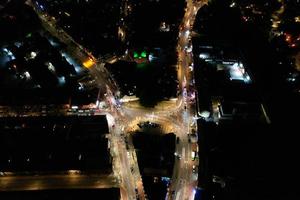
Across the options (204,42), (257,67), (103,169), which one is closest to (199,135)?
(103,169)

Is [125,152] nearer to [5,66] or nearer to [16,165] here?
[16,165]

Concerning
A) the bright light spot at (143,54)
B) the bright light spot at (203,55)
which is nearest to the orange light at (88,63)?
the bright light spot at (143,54)

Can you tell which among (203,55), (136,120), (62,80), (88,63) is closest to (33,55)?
(62,80)

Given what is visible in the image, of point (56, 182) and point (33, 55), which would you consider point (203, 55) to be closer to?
point (33, 55)

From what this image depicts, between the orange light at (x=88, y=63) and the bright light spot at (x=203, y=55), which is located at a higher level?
the bright light spot at (x=203, y=55)

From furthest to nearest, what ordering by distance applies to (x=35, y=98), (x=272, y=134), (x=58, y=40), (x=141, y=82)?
1. (x=58, y=40)
2. (x=141, y=82)
3. (x=35, y=98)
4. (x=272, y=134)

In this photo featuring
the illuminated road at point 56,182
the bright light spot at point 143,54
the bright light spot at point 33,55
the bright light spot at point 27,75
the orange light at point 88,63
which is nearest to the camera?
the illuminated road at point 56,182

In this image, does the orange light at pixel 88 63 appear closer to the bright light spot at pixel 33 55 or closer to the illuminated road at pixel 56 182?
the bright light spot at pixel 33 55

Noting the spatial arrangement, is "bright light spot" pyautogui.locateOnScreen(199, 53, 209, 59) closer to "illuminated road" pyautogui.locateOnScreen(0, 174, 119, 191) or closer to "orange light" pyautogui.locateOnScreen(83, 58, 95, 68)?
"orange light" pyautogui.locateOnScreen(83, 58, 95, 68)
